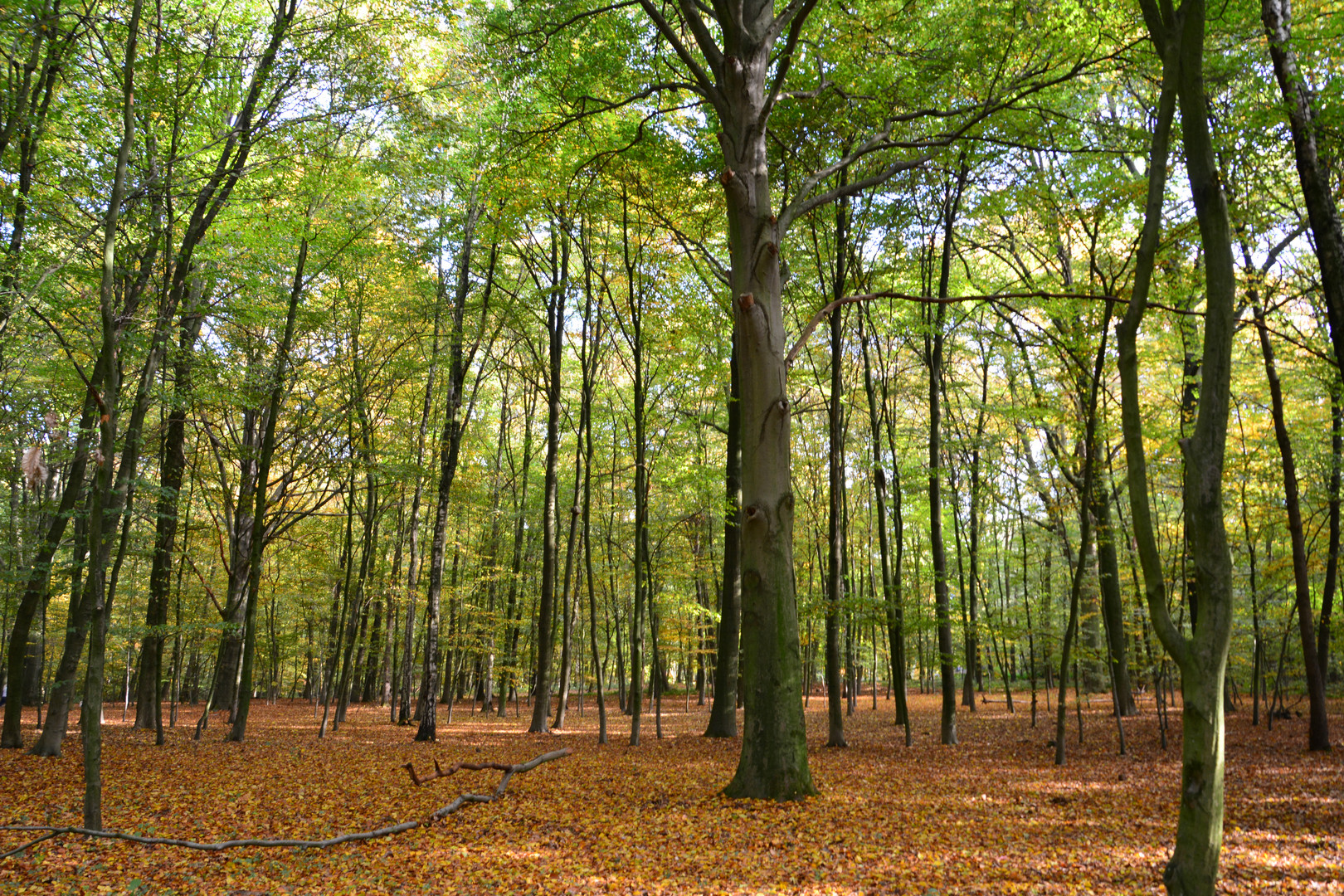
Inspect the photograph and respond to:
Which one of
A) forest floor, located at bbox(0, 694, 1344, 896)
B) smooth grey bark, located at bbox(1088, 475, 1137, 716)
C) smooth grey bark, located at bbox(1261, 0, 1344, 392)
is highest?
smooth grey bark, located at bbox(1261, 0, 1344, 392)

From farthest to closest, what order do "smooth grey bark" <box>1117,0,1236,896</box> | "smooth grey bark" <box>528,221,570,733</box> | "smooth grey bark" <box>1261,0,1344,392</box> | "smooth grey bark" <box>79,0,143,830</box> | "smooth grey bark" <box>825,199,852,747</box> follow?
"smooth grey bark" <box>528,221,570,733</box>, "smooth grey bark" <box>825,199,852,747</box>, "smooth grey bark" <box>1261,0,1344,392</box>, "smooth grey bark" <box>79,0,143,830</box>, "smooth grey bark" <box>1117,0,1236,896</box>

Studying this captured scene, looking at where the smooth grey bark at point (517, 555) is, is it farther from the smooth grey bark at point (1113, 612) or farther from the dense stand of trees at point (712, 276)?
the smooth grey bark at point (1113, 612)

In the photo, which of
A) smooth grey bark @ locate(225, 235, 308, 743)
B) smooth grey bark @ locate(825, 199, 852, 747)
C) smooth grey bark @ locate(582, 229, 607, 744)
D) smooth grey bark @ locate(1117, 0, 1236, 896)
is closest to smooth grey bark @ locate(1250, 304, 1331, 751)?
smooth grey bark @ locate(825, 199, 852, 747)

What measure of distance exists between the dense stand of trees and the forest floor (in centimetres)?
86

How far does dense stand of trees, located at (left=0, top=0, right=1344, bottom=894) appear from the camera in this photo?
5922 mm

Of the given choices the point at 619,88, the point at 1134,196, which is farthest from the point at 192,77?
the point at 1134,196


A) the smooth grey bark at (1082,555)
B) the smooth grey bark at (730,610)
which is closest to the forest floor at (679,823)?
the smooth grey bark at (1082,555)

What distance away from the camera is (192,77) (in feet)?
22.3

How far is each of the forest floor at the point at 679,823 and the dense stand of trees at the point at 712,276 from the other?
2.82 ft

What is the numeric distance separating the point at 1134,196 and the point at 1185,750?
7.51m

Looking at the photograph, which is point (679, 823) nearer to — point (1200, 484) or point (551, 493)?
point (1200, 484)

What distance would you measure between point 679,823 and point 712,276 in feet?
34.9

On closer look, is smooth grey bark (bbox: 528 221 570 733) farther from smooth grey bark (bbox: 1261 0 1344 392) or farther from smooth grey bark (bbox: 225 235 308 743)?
smooth grey bark (bbox: 1261 0 1344 392)

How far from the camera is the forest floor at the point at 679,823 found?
412 cm
